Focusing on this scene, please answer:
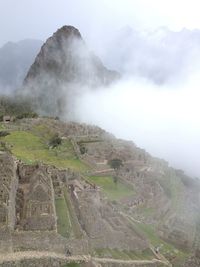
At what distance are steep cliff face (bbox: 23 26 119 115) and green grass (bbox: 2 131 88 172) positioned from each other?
61.9m

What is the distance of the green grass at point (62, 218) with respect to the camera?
39562 millimetres

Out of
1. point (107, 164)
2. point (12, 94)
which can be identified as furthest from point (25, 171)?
point (12, 94)

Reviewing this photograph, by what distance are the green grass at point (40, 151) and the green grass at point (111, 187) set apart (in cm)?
404

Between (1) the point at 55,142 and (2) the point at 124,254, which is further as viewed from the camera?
(1) the point at 55,142

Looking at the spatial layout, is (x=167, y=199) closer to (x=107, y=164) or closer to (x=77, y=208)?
(x=107, y=164)

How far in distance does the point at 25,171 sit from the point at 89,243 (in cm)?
1383

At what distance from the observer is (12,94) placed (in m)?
174

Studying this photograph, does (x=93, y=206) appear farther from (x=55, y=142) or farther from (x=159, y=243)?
(x=55, y=142)

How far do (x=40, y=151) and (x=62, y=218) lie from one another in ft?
130

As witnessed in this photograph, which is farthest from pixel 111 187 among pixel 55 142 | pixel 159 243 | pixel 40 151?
pixel 55 142

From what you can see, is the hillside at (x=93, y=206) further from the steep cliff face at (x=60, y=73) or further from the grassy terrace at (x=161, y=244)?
the steep cliff face at (x=60, y=73)

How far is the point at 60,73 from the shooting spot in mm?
179500

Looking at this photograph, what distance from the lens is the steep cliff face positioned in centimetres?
16588

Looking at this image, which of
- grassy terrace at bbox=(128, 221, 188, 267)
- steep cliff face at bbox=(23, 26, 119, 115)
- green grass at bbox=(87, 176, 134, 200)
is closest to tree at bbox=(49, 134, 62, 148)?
green grass at bbox=(87, 176, 134, 200)
